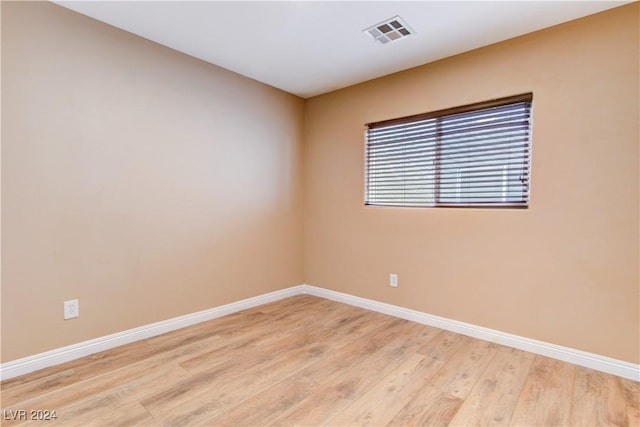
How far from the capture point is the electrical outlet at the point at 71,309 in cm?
220

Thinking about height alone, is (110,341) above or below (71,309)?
below

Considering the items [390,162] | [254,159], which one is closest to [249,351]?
[254,159]

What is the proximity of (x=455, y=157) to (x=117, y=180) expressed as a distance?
277 centimetres

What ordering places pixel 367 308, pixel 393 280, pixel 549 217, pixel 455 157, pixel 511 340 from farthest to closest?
pixel 367 308 < pixel 393 280 < pixel 455 157 < pixel 511 340 < pixel 549 217

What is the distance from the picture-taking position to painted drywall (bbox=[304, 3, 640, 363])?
6.78 ft

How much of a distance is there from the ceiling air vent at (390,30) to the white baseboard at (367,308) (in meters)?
2.38

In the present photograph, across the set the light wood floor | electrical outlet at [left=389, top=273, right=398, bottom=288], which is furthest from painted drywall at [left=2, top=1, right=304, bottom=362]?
electrical outlet at [left=389, top=273, right=398, bottom=288]

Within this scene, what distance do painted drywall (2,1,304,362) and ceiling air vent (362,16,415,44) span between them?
1.44m

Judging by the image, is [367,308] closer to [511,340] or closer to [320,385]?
[511,340]

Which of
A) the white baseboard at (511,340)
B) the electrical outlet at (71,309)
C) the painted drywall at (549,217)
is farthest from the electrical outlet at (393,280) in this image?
the electrical outlet at (71,309)

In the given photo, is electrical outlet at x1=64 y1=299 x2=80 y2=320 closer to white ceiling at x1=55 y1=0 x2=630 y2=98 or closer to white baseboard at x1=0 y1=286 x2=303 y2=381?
white baseboard at x1=0 y1=286 x2=303 y2=381

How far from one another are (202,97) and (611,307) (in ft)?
11.6

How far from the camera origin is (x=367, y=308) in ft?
11.0

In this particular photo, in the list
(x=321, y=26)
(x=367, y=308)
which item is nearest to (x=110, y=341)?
(x=367, y=308)
